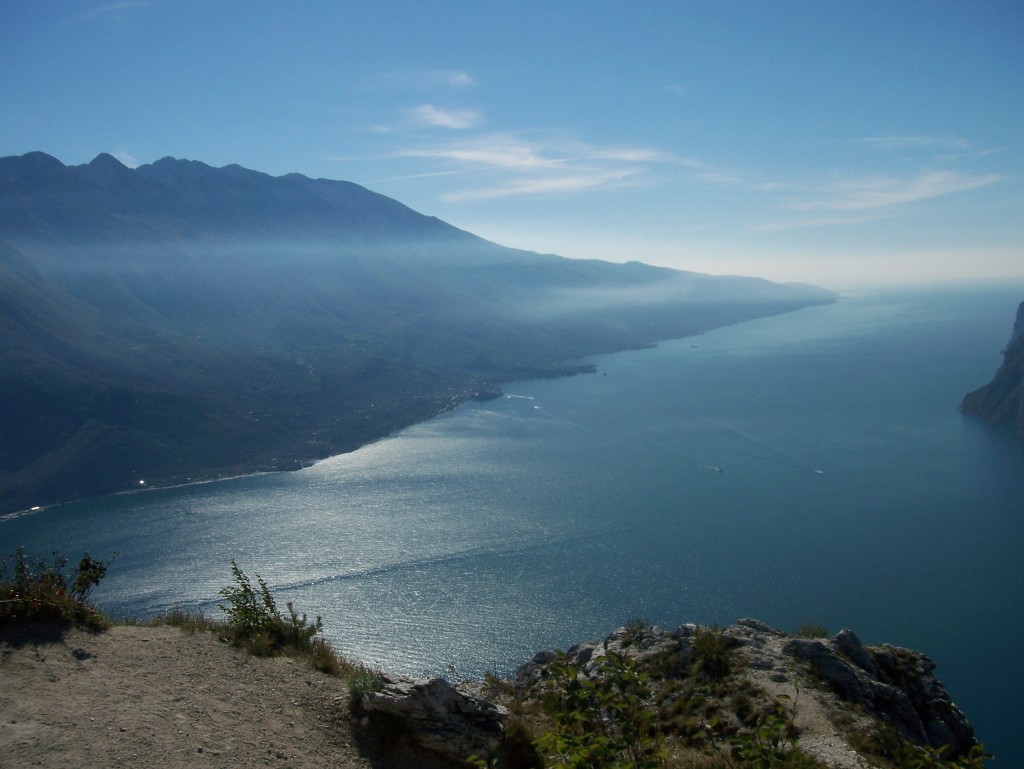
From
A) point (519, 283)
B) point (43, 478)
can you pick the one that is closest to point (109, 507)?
point (43, 478)

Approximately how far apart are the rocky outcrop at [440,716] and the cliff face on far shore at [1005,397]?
Result: 55.2 metres

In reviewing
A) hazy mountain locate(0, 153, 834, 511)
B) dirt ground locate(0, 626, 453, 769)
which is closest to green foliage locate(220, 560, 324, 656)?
dirt ground locate(0, 626, 453, 769)

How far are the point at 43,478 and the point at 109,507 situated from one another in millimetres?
7226

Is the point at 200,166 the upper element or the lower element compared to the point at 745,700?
upper

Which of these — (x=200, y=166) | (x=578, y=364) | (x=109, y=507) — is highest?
(x=200, y=166)

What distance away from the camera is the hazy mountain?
5106 cm

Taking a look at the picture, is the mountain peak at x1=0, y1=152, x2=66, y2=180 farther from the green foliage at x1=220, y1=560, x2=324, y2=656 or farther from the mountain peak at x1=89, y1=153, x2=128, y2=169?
the green foliage at x1=220, y1=560, x2=324, y2=656

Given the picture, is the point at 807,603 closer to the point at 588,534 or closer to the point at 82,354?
the point at 588,534

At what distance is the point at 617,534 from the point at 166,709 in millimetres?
27120

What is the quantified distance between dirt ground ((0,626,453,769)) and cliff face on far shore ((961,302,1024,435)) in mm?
56032

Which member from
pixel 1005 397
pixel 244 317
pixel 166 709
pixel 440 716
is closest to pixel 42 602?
pixel 166 709

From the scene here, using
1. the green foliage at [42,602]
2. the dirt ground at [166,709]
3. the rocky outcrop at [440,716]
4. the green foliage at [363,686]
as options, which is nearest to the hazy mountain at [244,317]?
the green foliage at [42,602]

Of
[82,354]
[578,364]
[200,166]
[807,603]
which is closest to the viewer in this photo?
[807,603]

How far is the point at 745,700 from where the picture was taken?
701 cm
